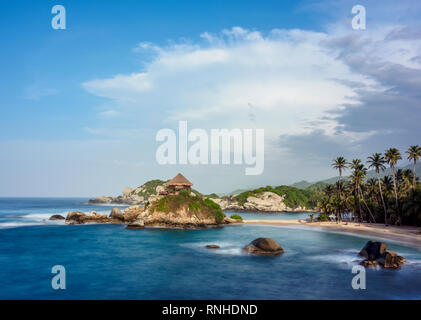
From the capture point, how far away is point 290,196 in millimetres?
156625

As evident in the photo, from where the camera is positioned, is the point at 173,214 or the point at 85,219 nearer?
the point at 173,214

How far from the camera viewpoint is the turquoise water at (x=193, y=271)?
79.5 ft

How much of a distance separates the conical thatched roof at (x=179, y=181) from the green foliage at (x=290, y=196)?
74532 mm

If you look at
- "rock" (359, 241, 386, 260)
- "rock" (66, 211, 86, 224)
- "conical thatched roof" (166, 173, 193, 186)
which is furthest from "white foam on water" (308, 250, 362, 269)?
"rock" (66, 211, 86, 224)

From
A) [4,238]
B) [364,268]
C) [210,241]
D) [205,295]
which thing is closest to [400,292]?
[364,268]

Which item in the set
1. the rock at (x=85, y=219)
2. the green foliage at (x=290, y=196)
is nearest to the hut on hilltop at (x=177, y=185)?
the rock at (x=85, y=219)

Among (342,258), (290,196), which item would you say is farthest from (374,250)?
(290,196)

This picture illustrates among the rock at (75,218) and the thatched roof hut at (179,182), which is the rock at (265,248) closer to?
the thatched roof hut at (179,182)

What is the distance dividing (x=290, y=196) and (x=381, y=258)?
12921cm

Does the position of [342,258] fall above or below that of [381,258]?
below

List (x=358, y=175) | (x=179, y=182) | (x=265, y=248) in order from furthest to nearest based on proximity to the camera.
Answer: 1. (x=179, y=182)
2. (x=358, y=175)
3. (x=265, y=248)

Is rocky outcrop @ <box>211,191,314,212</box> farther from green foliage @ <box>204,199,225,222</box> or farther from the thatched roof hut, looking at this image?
the thatched roof hut

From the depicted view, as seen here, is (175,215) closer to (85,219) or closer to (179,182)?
(179,182)
